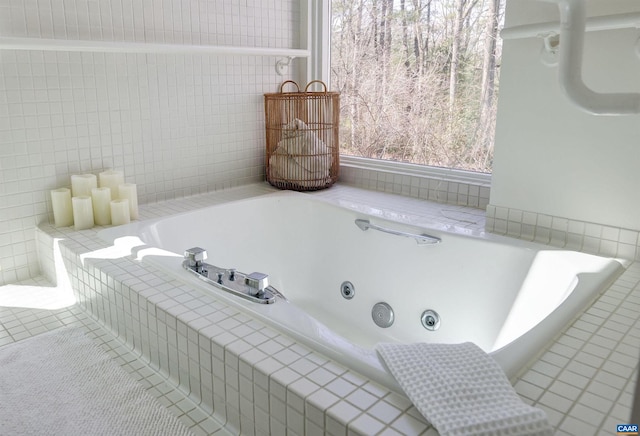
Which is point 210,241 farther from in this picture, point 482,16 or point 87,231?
point 482,16

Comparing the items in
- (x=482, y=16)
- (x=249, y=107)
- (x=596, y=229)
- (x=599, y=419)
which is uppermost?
(x=482, y=16)

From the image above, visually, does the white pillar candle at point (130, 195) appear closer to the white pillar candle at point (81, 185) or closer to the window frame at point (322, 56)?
the white pillar candle at point (81, 185)

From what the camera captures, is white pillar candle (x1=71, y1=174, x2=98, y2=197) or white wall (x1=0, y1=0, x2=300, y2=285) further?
white pillar candle (x1=71, y1=174, x2=98, y2=197)

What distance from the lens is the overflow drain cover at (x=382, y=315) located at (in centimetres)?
202

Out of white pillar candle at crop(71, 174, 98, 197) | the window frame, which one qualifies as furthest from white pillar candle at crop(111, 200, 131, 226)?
the window frame

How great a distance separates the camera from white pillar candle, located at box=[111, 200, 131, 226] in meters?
1.94

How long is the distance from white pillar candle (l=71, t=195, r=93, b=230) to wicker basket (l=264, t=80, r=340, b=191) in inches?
37.0

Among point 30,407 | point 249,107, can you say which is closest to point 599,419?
point 30,407

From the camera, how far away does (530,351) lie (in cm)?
109

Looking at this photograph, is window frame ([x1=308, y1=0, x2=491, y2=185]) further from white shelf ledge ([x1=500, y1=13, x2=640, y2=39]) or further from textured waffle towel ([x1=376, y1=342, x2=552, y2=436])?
textured waffle towel ([x1=376, y1=342, x2=552, y2=436])

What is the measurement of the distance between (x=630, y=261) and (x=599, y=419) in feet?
2.94

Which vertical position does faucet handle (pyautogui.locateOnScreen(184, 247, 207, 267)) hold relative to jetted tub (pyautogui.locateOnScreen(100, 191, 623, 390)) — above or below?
above

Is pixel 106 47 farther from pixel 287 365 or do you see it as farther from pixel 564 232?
pixel 564 232

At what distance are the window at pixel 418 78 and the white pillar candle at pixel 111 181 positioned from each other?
4.08 feet
